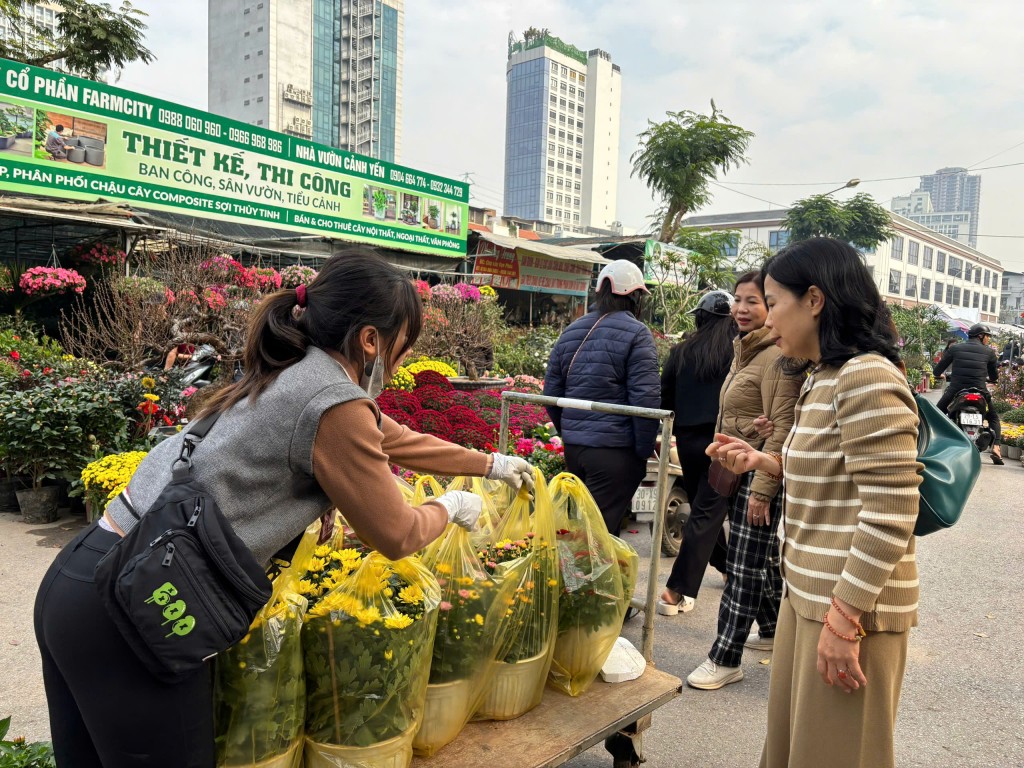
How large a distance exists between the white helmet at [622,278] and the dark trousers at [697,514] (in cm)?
87

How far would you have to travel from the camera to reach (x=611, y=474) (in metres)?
3.53

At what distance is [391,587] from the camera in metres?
1.74

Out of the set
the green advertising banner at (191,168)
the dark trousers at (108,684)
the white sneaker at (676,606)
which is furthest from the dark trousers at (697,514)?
the green advertising banner at (191,168)

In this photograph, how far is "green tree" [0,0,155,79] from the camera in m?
14.8

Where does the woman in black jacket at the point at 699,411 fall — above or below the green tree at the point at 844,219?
below

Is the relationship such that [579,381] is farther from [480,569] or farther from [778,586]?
[480,569]

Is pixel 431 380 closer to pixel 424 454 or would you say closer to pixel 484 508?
pixel 484 508

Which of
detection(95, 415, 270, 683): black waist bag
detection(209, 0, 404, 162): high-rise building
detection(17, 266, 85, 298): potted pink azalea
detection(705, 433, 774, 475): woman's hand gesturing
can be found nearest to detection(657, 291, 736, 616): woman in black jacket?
detection(705, 433, 774, 475): woman's hand gesturing

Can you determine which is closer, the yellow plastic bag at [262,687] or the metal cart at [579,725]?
the yellow plastic bag at [262,687]

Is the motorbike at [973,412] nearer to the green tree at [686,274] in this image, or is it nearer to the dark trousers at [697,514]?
the green tree at [686,274]

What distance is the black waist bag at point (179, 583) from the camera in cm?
122

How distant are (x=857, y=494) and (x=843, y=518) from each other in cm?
7

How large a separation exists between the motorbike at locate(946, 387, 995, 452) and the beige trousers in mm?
9738

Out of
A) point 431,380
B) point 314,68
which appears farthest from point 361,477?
point 314,68
